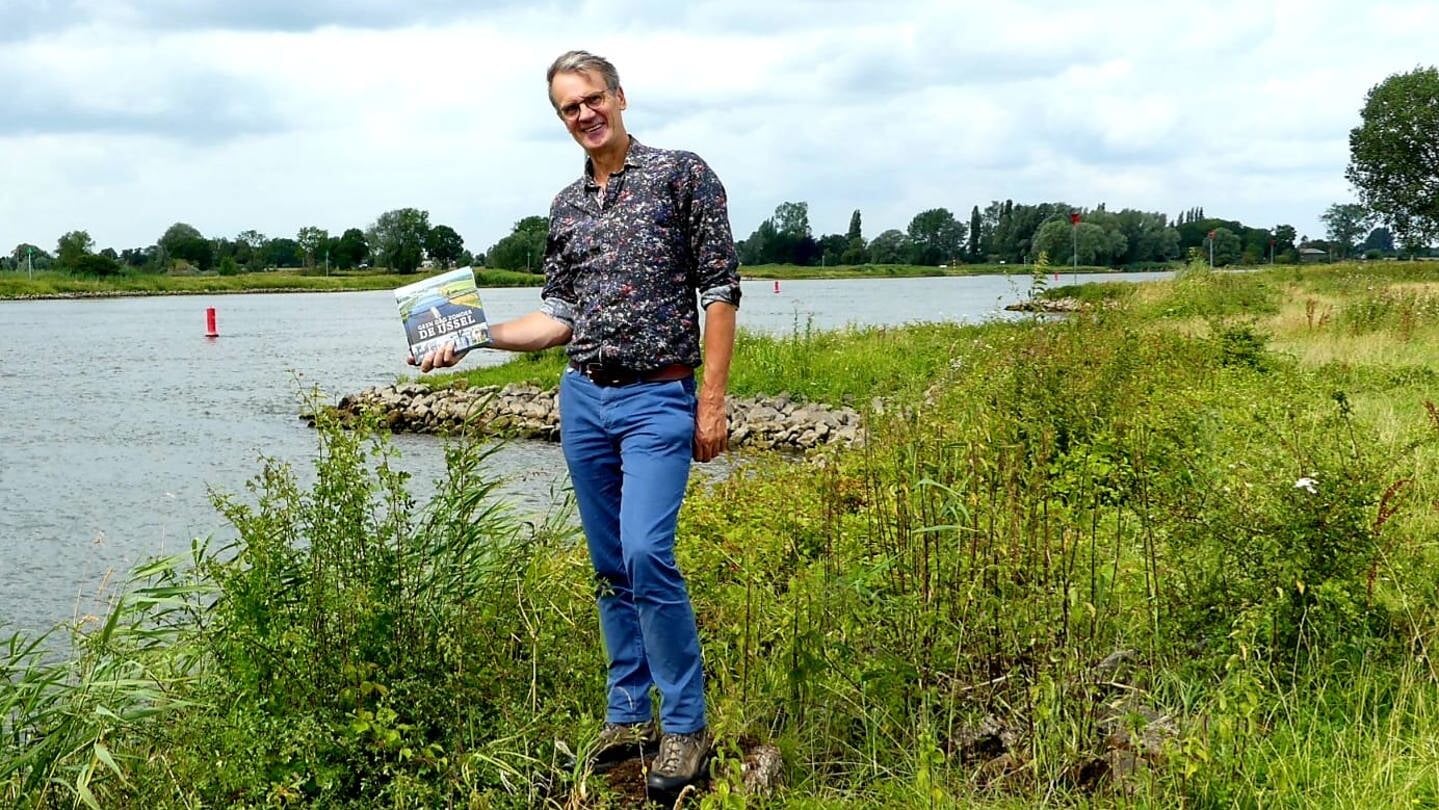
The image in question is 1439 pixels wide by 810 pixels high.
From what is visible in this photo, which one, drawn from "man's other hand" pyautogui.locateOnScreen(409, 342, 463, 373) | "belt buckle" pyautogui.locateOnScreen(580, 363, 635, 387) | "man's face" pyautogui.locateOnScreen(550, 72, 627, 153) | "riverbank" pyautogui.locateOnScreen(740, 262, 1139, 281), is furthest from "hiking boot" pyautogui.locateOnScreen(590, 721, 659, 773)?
"riverbank" pyautogui.locateOnScreen(740, 262, 1139, 281)

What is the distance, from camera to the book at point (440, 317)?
3848 mm

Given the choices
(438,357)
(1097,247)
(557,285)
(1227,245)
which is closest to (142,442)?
(557,285)

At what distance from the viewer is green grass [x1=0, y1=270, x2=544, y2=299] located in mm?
106312

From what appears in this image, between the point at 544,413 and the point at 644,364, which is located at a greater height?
the point at 644,364

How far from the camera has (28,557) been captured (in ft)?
39.5

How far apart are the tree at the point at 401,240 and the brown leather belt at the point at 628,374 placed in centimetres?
10192

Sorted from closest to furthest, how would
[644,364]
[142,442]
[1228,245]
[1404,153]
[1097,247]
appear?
1. [644,364]
2. [142,442]
3. [1404,153]
4. [1097,247]
5. [1228,245]

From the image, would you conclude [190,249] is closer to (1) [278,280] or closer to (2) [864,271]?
(1) [278,280]

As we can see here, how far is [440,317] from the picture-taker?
388 centimetres

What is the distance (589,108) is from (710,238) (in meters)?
0.54

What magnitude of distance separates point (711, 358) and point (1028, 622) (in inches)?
59.8

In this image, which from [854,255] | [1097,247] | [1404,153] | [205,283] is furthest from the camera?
[854,255]

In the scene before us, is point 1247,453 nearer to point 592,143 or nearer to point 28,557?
point 592,143

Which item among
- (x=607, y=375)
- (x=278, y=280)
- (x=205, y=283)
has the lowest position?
(x=607, y=375)
